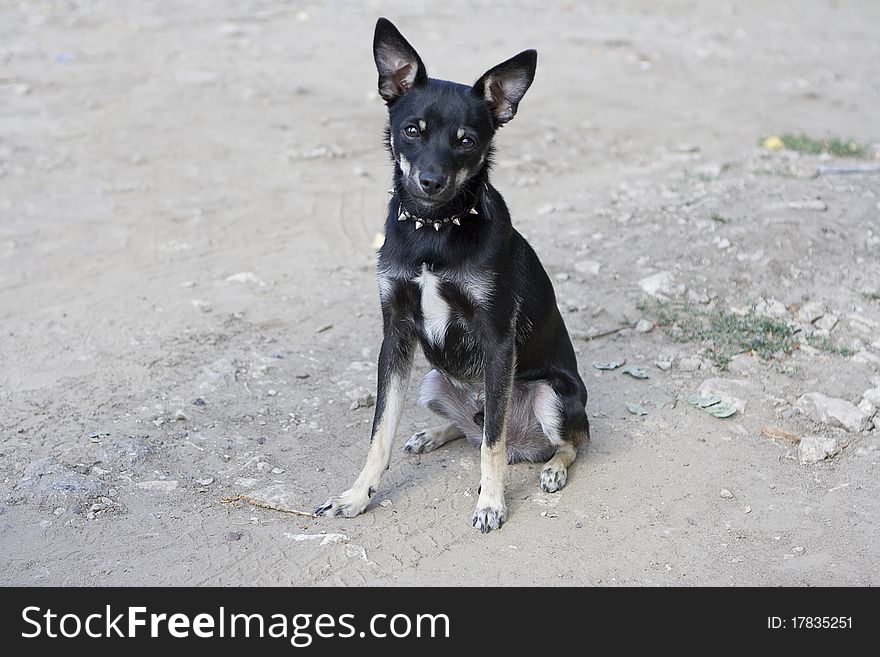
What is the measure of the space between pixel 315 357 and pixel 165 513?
1.66 m

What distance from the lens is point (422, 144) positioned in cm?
387

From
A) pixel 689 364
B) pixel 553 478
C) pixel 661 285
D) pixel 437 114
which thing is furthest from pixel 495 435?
pixel 661 285

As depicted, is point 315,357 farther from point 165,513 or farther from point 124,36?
point 124,36

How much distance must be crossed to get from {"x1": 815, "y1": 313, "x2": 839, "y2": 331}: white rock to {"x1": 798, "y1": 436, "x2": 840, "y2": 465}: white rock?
1.31 m

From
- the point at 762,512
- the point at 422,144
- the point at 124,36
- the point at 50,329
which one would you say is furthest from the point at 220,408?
the point at 124,36

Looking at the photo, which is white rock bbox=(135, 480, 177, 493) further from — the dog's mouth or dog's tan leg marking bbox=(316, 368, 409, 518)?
the dog's mouth

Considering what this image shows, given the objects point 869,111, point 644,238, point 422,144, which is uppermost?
point 422,144

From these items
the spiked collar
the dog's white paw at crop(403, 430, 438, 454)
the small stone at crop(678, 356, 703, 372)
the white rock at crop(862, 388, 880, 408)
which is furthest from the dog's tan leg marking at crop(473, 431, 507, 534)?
the white rock at crop(862, 388, 880, 408)

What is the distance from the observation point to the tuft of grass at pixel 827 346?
18.1 feet

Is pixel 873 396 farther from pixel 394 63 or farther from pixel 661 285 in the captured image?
pixel 394 63

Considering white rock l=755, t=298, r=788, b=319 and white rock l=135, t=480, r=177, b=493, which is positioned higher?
white rock l=135, t=480, r=177, b=493

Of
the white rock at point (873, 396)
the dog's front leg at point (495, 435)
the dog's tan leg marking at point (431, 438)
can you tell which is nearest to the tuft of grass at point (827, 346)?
the white rock at point (873, 396)

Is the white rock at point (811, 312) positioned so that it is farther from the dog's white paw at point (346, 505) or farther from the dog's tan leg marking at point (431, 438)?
the dog's white paw at point (346, 505)

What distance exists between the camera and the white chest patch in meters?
4.00
